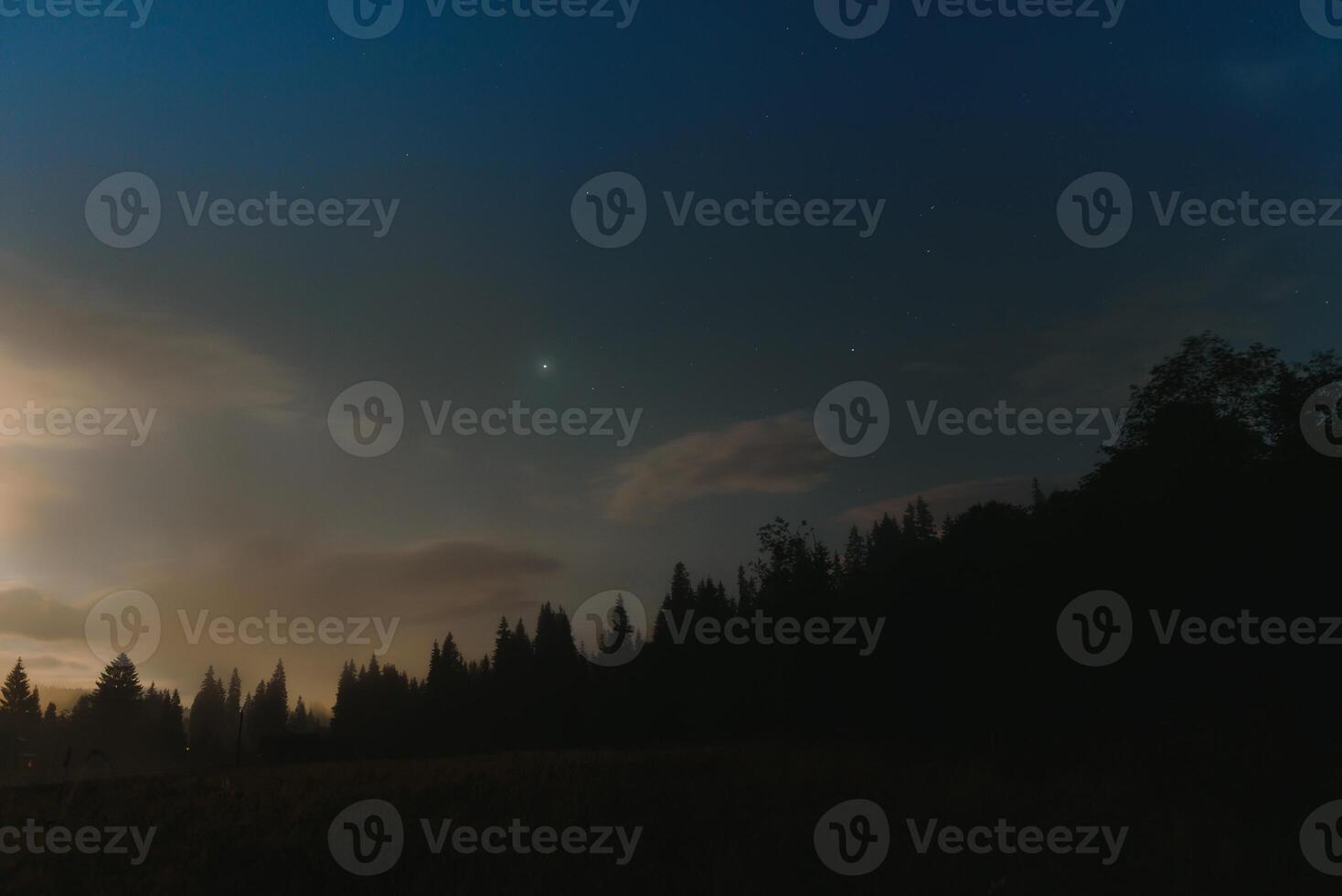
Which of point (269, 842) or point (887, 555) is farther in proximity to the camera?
point (887, 555)

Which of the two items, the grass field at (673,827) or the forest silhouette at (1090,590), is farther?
the forest silhouette at (1090,590)

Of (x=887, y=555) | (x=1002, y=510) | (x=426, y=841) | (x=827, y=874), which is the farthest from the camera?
(x=887, y=555)

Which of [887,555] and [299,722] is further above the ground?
[887,555]


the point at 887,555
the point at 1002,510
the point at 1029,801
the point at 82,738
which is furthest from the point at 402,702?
the point at 1029,801

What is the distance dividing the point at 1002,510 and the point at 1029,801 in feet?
104

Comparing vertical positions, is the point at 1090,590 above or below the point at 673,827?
above

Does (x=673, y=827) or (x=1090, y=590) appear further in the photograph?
(x=1090, y=590)

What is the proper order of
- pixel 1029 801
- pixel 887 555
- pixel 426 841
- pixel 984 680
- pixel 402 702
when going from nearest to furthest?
pixel 426 841
pixel 1029 801
pixel 984 680
pixel 887 555
pixel 402 702

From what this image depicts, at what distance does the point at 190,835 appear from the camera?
1914 centimetres

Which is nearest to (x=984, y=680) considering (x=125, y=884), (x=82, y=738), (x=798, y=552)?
(x=798, y=552)

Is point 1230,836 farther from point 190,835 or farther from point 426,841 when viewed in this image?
point 190,835

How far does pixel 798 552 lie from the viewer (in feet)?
147

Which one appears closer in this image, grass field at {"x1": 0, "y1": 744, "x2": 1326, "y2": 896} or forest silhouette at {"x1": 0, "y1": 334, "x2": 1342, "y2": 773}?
grass field at {"x1": 0, "y1": 744, "x2": 1326, "y2": 896}

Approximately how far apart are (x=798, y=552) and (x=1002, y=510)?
13418 millimetres
